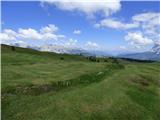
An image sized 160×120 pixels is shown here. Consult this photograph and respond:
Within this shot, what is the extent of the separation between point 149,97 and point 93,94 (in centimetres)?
1370

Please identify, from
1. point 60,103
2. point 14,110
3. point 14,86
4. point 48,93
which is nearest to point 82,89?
point 48,93

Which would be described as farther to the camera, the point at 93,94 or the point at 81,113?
the point at 93,94

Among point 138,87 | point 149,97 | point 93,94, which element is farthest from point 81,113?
point 138,87

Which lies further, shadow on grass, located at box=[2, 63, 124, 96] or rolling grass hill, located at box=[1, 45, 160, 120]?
shadow on grass, located at box=[2, 63, 124, 96]

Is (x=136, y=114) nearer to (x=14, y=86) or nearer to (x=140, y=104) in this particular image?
(x=140, y=104)

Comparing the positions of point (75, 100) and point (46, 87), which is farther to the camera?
point (46, 87)

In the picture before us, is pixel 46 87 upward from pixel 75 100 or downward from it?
upward

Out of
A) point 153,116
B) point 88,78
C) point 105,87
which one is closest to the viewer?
point 153,116

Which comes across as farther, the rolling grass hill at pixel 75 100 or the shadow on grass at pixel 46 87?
the shadow on grass at pixel 46 87

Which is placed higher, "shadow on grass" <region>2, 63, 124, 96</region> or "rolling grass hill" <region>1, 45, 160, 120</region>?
"shadow on grass" <region>2, 63, 124, 96</region>

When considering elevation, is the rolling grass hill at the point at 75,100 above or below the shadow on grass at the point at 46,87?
below

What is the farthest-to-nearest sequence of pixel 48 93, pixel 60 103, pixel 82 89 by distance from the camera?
pixel 82 89, pixel 48 93, pixel 60 103

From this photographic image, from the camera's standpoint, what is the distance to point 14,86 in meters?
43.7

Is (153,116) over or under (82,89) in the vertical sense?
under
